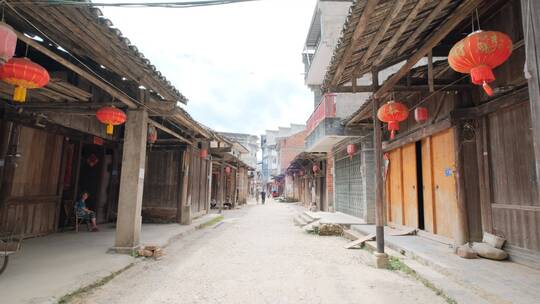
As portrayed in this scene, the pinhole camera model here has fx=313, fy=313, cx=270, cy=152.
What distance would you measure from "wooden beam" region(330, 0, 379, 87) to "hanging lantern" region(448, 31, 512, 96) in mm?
1212

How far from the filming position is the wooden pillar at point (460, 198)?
6481 mm

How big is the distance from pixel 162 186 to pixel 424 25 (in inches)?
423

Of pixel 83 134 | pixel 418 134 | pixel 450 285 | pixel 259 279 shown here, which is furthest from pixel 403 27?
pixel 83 134

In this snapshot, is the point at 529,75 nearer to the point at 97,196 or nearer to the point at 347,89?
the point at 347,89

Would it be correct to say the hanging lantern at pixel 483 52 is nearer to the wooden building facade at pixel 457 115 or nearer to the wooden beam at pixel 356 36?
the wooden building facade at pixel 457 115

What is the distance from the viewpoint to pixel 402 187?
10.1 metres

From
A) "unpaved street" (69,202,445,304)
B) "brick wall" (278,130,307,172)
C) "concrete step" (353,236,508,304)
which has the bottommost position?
"unpaved street" (69,202,445,304)

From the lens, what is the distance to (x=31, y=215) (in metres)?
8.26

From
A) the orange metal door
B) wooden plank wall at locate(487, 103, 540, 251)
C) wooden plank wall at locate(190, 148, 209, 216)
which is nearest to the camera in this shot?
wooden plank wall at locate(487, 103, 540, 251)

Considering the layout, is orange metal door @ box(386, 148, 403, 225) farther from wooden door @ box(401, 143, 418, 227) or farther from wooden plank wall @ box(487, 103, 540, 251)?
wooden plank wall @ box(487, 103, 540, 251)

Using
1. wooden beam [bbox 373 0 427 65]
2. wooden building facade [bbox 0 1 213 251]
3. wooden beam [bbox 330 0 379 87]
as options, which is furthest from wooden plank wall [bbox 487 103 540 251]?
wooden building facade [bbox 0 1 213 251]

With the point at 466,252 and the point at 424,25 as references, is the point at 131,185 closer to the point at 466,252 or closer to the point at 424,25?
the point at 424,25

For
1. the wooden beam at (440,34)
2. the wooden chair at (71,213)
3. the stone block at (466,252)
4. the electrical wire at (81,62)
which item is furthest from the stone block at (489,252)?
the wooden chair at (71,213)

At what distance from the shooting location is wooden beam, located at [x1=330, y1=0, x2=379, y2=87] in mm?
4047
